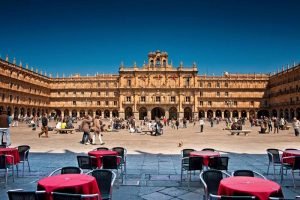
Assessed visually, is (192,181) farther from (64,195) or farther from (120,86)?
(120,86)

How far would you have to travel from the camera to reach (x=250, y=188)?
4.30 m

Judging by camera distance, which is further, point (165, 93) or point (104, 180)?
point (165, 93)

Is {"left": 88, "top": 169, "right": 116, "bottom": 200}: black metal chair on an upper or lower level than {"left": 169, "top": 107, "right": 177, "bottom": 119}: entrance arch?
lower

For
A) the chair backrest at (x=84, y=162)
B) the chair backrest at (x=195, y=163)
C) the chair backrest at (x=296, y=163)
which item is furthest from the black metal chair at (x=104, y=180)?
the chair backrest at (x=296, y=163)

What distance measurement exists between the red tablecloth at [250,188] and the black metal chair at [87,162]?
141 inches

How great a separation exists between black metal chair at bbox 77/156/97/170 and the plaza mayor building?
202 ft

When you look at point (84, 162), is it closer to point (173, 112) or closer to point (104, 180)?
point (104, 180)

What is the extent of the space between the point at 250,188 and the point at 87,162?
13.9 feet

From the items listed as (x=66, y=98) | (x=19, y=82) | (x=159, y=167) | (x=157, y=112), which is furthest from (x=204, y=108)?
(x=159, y=167)

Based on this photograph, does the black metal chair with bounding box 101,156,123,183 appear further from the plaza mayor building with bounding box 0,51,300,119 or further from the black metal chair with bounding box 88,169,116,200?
the plaza mayor building with bounding box 0,51,300,119

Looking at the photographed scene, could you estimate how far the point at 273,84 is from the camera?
6962 cm

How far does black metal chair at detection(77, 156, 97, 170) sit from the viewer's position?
7.14 metres

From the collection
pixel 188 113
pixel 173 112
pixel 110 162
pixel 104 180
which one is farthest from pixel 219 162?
pixel 188 113

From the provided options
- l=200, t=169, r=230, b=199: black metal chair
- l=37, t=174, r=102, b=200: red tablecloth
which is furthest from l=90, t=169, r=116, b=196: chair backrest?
l=200, t=169, r=230, b=199: black metal chair
